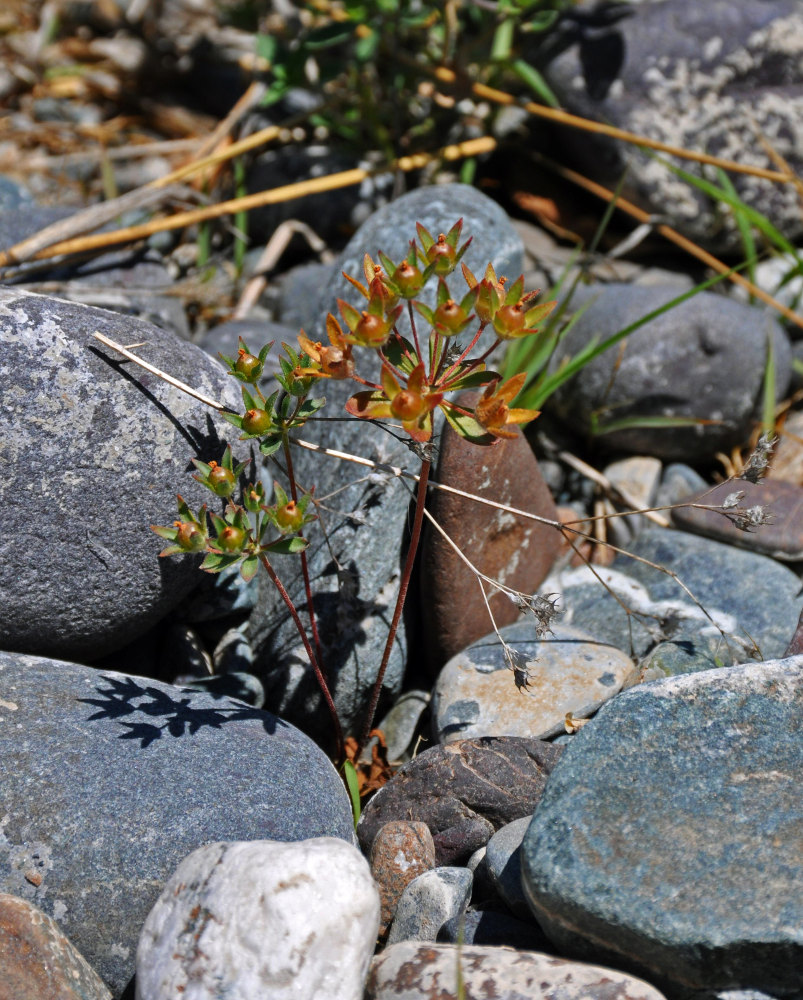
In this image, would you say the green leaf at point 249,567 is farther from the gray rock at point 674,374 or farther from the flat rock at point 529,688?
the gray rock at point 674,374

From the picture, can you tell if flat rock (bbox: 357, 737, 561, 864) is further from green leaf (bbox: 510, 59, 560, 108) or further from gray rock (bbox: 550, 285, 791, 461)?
green leaf (bbox: 510, 59, 560, 108)

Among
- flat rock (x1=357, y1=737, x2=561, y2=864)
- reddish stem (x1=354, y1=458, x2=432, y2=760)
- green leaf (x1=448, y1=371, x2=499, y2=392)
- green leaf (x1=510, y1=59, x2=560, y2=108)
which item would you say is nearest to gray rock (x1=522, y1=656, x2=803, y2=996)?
flat rock (x1=357, y1=737, x2=561, y2=864)

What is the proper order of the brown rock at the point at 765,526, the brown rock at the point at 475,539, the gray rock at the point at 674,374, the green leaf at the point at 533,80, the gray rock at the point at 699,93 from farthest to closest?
the gray rock at the point at 699,93, the green leaf at the point at 533,80, the gray rock at the point at 674,374, the brown rock at the point at 765,526, the brown rock at the point at 475,539

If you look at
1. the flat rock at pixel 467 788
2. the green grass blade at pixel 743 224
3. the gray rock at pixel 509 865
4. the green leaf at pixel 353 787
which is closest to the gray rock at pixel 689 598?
the flat rock at pixel 467 788

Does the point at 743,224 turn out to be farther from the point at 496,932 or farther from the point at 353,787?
the point at 496,932

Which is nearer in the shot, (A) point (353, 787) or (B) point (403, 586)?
(B) point (403, 586)

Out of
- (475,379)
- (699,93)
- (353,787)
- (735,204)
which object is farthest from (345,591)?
(699,93)
